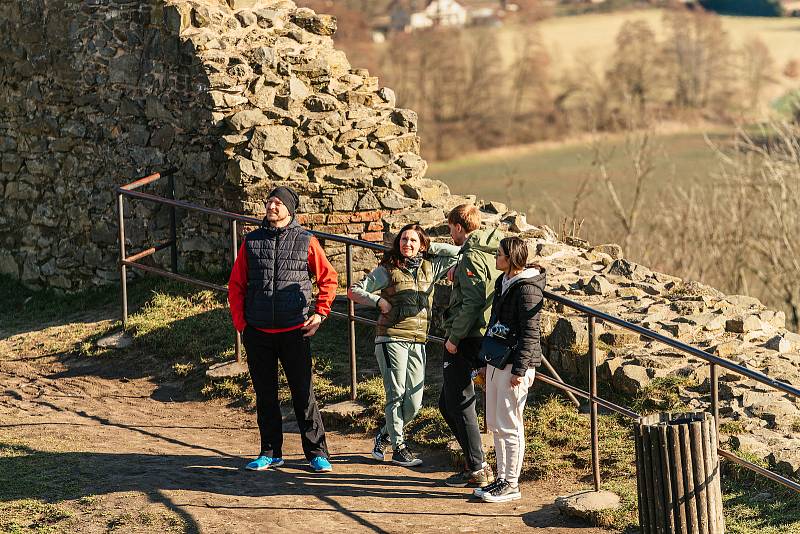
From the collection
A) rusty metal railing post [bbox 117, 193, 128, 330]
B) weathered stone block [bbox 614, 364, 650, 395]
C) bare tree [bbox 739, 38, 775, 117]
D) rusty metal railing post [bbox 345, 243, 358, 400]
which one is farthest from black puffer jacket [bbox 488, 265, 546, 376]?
bare tree [bbox 739, 38, 775, 117]

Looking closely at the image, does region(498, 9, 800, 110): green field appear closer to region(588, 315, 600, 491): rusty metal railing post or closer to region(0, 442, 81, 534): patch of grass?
region(588, 315, 600, 491): rusty metal railing post

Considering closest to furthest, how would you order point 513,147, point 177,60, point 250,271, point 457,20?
point 250,271, point 177,60, point 513,147, point 457,20

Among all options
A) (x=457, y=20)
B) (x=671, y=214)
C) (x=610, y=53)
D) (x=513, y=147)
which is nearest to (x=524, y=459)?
(x=671, y=214)

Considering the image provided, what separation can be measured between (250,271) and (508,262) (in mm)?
1721

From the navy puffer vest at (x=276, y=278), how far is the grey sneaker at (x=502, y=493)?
5.31 ft

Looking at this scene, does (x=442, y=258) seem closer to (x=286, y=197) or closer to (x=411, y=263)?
(x=411, y=263)

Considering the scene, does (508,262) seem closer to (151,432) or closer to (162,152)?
(151,432)

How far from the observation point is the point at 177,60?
11.8 metres

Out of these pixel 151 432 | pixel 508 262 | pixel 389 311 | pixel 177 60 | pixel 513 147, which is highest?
pixel 177 60

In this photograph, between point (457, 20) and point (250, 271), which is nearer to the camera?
point (250, 271)

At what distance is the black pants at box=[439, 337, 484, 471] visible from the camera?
727 centimetres

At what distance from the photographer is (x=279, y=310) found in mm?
7426

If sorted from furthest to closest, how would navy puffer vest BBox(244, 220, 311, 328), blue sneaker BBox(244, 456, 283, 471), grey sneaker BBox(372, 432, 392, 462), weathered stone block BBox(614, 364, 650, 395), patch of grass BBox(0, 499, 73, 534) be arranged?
weathered stone block BBox(614, 364, 650, 395), grey sneaker BBox(372, 432, 392, 462), blue sneaker BBox(244, 456, 283, 471), navy puffer vest BBox(244, 220, 311, 328), patch of grass BBox(0, 499, 73, 534)

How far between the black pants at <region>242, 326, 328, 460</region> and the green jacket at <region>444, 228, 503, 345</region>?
102cm
